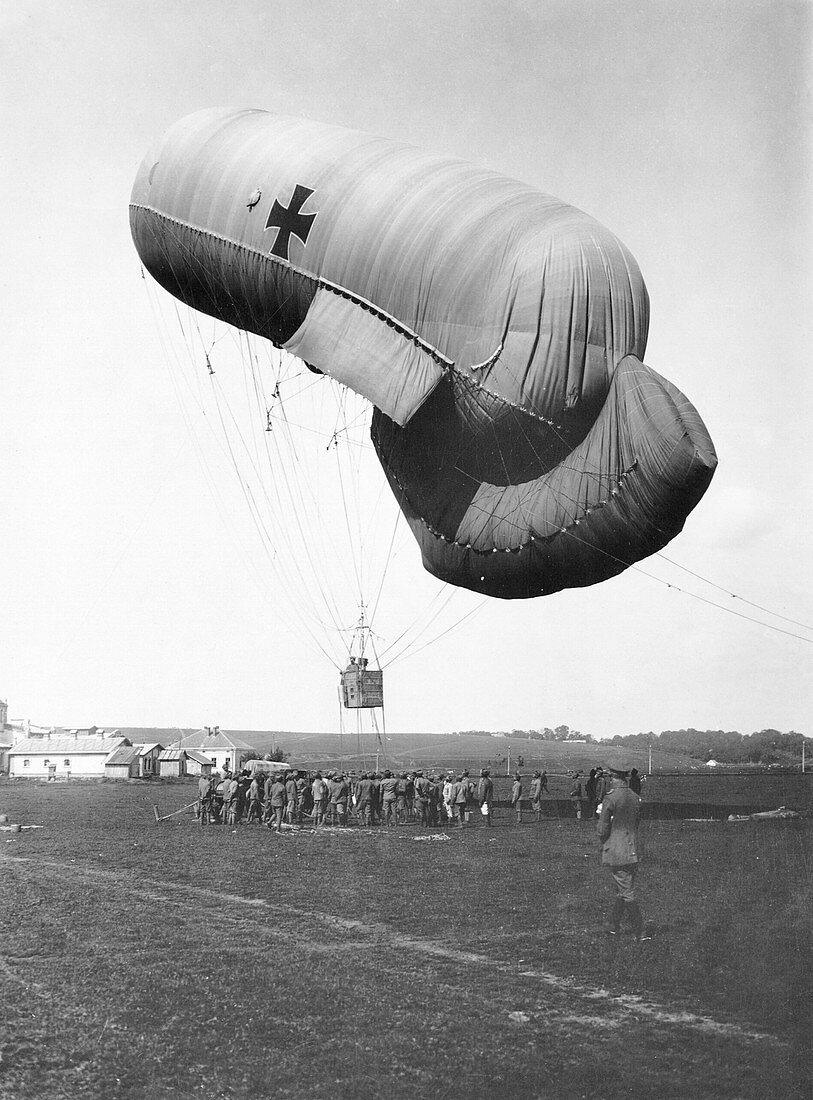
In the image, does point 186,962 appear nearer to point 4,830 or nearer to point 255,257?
point 255,257

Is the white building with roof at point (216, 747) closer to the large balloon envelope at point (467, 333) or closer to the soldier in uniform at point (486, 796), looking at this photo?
the soldier in uniform at point (486, 796)

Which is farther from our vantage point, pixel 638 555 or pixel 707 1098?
pixel 638 555

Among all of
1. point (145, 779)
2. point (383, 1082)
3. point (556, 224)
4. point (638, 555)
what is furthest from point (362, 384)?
point (145, 779)

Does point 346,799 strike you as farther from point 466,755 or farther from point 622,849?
point 466,755

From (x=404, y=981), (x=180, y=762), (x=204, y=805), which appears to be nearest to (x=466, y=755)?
(x=180, y=762)

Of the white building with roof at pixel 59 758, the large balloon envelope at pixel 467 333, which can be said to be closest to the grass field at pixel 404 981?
the large balloon envelope at pixel 467 333

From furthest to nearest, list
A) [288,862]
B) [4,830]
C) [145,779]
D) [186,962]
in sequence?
[145,779], [4,830], [288,862], [186,962]

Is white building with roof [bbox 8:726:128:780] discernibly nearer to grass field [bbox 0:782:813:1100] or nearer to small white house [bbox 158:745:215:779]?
small white house [bbox 158:745:215:779]
